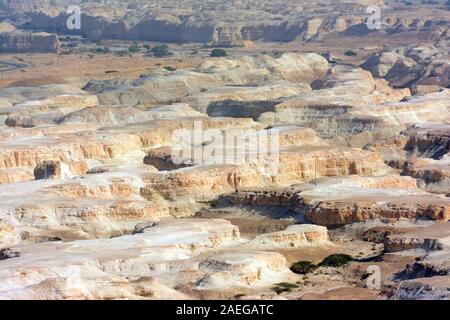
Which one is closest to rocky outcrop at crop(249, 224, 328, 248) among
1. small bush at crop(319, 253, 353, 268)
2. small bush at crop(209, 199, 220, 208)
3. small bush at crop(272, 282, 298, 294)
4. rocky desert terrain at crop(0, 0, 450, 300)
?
rocky desert terrain at crop(0, 0, 450, 300)

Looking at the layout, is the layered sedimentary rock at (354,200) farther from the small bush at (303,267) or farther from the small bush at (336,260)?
the small bush at (303,267)

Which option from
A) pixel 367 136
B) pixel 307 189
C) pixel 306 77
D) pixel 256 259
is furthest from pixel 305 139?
pixel 306 77

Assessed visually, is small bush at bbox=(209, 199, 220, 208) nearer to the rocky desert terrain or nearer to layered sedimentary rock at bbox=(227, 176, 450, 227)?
the rocky desert terrain

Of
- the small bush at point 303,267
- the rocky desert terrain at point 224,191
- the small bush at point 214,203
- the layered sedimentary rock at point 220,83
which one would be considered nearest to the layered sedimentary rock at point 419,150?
the rocky desert terrain at point 224,191

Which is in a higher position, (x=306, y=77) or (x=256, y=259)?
(x=256, y=259)

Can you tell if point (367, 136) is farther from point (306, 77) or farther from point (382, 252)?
point (306, 77)

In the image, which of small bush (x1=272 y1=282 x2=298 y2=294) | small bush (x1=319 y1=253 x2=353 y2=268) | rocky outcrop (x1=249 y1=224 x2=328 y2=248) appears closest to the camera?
small bush (x1=272 y1=282 x2=298 y2=294)
